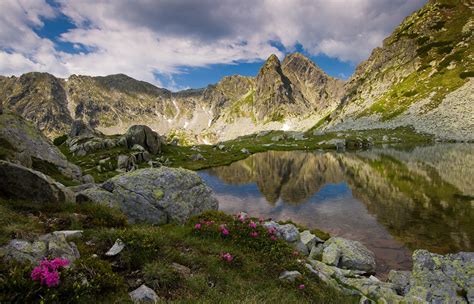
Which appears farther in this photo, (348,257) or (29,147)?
(29,147)

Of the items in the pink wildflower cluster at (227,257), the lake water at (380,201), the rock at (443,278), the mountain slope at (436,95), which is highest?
the mountain slope at (436,95)

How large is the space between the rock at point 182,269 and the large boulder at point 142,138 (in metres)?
84.7

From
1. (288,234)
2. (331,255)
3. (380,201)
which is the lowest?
(380,201)

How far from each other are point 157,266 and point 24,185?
8.09m

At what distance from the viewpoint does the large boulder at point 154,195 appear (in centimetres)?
1964

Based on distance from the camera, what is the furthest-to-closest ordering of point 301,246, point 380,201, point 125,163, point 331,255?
point 125,163 < point 380,201 < point 301,246 < point 331,255

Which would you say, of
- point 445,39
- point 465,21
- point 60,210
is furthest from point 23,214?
point 465,21

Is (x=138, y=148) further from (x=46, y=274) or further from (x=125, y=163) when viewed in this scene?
(x=46, y=274)

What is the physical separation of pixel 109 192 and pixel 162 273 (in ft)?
40.3

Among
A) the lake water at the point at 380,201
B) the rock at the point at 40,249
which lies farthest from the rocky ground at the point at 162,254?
the lake water at the point at 380,201

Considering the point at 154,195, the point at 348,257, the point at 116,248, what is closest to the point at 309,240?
the point at 348,257

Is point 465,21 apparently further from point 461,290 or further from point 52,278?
point 52,278

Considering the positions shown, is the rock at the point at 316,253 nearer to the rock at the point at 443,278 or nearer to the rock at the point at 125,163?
the rock at the point at 443,278

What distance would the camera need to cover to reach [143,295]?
809 cm
